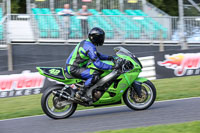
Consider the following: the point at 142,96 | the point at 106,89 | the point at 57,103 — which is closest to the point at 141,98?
the point at 142,96

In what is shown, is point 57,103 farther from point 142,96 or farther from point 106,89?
point 142,96

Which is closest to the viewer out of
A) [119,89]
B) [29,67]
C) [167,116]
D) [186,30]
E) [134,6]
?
[167,116]

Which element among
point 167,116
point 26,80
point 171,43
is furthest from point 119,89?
point 171,43

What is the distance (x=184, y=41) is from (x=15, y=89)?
6825 mm

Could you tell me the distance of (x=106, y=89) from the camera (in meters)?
7.61

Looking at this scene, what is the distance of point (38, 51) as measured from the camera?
1548 cm

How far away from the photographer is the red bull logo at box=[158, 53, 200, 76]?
44.0 feet

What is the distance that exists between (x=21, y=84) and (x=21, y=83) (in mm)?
35

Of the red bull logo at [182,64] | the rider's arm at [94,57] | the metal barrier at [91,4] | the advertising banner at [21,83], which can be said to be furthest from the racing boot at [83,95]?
the metal barrier at [91,4]

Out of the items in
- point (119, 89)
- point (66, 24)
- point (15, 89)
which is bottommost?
point (15, 89)

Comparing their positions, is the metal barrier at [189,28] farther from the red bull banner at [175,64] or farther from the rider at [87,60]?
the rider at [87,60]

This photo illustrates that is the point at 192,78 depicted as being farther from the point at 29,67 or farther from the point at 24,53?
the point at 24,53

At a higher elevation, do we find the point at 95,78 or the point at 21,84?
the point at 95,78

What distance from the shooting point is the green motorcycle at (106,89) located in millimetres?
7524
